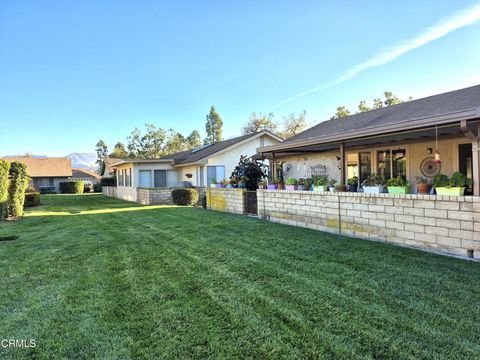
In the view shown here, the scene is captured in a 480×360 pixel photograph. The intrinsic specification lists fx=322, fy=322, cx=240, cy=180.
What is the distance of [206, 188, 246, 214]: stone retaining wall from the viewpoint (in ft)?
43.0

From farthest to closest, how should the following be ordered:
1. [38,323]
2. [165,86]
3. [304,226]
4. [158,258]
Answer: [165,86], [304,226], [158,258], [38,323]

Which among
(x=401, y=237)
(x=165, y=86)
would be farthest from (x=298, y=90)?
(x=401, y=237)

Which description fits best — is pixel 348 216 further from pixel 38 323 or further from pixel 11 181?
pixel 11 181

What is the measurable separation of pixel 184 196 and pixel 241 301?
1425 cm

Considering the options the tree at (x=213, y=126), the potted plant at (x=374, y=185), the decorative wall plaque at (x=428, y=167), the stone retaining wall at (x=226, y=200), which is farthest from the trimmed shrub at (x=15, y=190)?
the tree at (x=213, y=126)

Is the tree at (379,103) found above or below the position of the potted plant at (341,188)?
above

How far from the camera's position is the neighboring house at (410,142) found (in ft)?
21.2

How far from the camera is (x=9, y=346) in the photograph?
2.97 meters

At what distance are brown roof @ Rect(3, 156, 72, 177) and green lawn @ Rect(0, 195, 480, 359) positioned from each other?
42.8 m

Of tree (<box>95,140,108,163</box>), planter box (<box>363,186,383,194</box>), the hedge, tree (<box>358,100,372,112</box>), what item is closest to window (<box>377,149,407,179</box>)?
planter box (<box>363,186,383,194</box>)

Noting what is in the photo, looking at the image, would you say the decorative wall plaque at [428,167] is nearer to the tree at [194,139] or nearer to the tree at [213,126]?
the tree at [213,126]

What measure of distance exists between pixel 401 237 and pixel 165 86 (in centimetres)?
2358

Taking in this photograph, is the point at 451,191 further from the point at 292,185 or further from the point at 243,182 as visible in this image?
the point at 243,182

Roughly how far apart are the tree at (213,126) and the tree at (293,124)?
16056 millimetres
